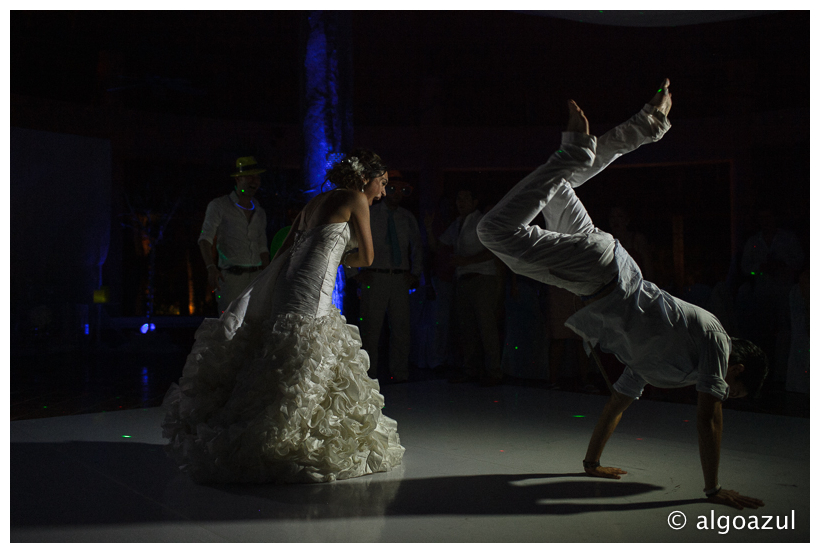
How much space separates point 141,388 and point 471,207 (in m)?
2.73

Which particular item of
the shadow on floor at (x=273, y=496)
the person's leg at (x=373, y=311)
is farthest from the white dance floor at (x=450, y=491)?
the person's leg at (x=373, y=311)

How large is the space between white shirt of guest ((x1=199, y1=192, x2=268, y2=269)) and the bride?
192cm

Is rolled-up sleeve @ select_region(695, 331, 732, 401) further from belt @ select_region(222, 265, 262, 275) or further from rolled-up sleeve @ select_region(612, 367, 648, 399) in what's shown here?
belt @ select_region(222, 265, 262, 275)

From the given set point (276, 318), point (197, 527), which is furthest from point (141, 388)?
point (197, 527)

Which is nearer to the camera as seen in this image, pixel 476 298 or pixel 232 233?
pixel 232 233

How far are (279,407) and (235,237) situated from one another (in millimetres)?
2429

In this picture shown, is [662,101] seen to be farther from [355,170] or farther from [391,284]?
[391,284]

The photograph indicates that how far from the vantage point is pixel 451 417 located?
12.2 ft

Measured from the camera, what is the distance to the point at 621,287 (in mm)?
2205

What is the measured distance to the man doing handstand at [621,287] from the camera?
211 centimetres

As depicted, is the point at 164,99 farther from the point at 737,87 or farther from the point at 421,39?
the point at 737,87

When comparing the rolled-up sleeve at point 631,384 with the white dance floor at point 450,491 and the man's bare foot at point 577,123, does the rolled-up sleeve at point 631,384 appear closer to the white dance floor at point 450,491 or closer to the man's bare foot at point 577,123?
the white dance floor at point 450,491

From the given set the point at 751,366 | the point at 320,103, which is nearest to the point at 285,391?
the point at 751,366

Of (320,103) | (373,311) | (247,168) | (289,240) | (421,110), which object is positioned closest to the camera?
(289,240)
